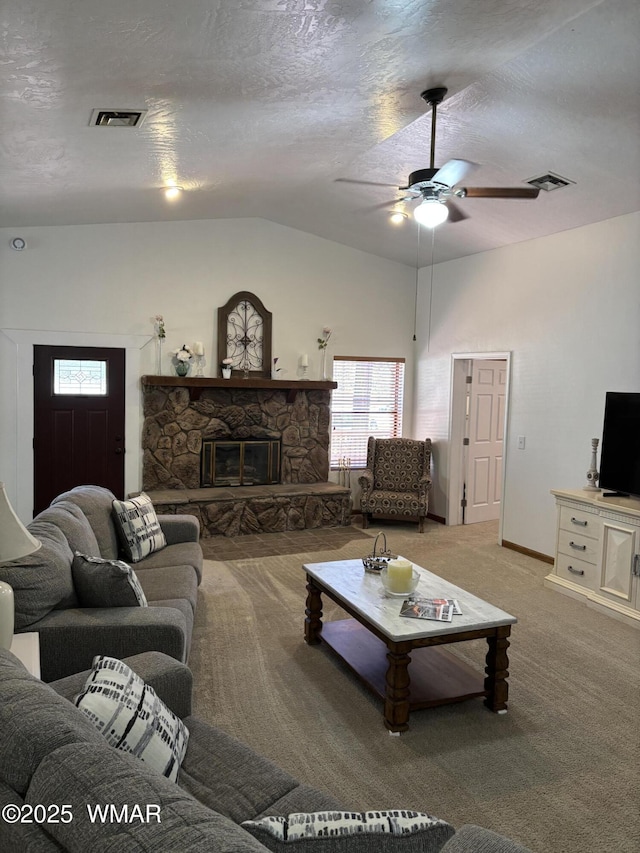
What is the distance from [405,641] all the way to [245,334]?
15.2ft

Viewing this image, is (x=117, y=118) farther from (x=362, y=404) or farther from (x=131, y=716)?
(x=362, y=404)

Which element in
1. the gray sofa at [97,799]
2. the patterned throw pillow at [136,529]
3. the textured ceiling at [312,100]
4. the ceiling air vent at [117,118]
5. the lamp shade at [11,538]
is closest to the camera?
the gray sofa at [97,799]

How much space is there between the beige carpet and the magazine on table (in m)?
0.48

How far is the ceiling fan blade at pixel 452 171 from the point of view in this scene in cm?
328

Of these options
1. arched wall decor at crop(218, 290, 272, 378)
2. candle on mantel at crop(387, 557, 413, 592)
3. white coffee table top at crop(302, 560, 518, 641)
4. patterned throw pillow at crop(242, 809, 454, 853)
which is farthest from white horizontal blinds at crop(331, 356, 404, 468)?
patterned throw pillow at crop(242, 809, 454, 853)

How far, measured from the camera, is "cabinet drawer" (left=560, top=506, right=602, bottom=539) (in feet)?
14.9

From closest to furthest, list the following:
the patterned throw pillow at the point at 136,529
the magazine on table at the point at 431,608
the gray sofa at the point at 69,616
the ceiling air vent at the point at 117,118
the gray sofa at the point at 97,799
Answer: the gray sofa at the point at 97,799 < the gray sofa at the point at 69,616 < the magazine on table at the point at 431,608 < the ceiling air vent at the point at 117,118 < the patterned throw pillow at the point at 136,529

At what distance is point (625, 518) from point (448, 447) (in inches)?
114

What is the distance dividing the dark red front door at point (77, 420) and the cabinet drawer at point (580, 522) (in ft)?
13.6

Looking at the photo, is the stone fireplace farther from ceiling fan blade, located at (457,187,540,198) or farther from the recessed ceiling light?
ceiling fan blade, located at (457,187,540,198)

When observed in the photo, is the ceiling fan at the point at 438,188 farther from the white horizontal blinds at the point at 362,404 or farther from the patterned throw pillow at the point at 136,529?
the white horizontal blinds at the point at 362,404

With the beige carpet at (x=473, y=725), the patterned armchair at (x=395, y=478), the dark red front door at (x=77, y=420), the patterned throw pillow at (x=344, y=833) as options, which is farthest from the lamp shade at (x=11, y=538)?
the patterned armchair at (x=395, y=478)

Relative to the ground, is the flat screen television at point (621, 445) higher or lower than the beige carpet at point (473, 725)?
higher

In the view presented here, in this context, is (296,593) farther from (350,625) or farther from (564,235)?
(564,235)
